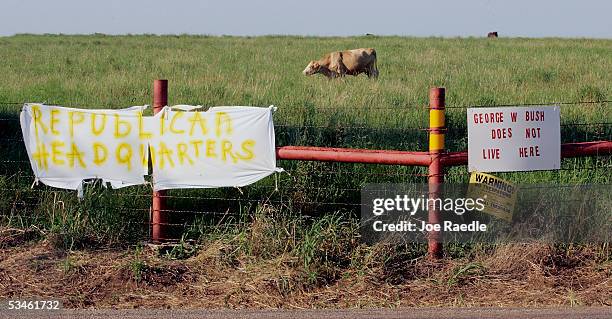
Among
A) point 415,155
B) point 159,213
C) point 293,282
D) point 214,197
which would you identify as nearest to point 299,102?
point 214,197

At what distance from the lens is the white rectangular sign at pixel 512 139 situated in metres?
7.12

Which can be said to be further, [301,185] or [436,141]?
[301,185]

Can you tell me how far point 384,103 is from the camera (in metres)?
13.7

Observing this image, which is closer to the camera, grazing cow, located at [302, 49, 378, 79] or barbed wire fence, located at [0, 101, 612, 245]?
barbed wire fence, located at [0, 101, 612, 245]

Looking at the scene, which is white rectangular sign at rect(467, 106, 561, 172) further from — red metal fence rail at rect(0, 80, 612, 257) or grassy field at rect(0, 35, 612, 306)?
grassy field at rect(0, 35, 612, 306)

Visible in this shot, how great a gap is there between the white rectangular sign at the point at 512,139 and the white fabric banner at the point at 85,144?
2788 mm

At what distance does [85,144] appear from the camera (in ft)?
25.4

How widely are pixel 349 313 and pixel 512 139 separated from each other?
2.15m

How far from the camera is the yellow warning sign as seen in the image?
7.23m

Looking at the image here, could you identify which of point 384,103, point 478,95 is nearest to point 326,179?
point 384,103

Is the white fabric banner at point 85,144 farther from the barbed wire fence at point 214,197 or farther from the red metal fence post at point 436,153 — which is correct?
the red metal fence post at point 436,153

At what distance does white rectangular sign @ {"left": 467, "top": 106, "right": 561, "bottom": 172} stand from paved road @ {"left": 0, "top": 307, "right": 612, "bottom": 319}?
1453 millimetres

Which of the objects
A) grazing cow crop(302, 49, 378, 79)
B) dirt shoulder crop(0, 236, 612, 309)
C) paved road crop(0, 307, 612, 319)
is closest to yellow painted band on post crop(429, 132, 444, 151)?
dirt shoulder crop(0, 236, 612, 309)

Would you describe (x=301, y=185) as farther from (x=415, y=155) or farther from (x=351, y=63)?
(x=351, y=63)
